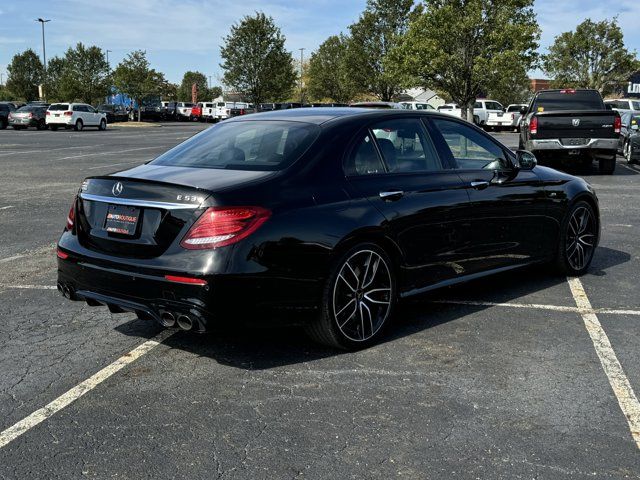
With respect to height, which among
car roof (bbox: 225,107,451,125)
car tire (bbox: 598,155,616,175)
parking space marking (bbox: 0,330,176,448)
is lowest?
parking space marking (bbox: 0,330,176,448)

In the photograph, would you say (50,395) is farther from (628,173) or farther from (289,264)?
(628,173)

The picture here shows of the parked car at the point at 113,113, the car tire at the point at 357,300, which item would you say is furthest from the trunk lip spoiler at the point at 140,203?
the parked car at the point at 113,113

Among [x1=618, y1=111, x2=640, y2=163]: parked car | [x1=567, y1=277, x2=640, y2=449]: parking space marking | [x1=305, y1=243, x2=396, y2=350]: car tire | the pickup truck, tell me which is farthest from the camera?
[x1=618, y1=111, x2=640, y2=163]: parked car

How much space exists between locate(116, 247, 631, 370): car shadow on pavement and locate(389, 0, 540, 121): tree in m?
22.4

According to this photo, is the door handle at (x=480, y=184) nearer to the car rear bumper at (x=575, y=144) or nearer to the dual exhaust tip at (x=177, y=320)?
the dual exhaust tip at (x=177, y=320)

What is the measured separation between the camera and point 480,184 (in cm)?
569

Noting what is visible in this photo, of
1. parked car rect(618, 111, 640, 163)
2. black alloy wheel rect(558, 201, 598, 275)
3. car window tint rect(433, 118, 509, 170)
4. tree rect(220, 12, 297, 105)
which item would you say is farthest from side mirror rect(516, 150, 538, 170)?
tree rect(220, 12, 297, 105)

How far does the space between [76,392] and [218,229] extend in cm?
122

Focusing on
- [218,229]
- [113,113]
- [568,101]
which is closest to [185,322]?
[218,229]

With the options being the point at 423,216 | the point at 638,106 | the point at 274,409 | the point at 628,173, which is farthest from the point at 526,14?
the point at 274,409

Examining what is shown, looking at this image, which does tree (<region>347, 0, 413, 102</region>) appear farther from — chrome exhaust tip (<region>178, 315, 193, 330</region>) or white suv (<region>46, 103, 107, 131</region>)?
chrome exhaust tip (<region>178, 315, 193, 330</region>)

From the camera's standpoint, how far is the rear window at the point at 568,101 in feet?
59.4

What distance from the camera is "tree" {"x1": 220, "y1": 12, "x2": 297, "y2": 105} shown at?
197 feet

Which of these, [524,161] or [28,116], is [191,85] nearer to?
[28,116]
